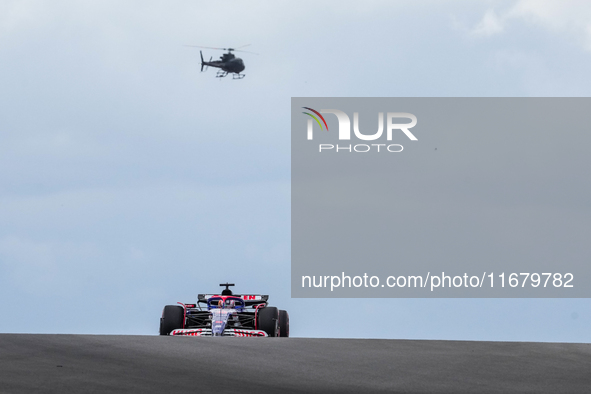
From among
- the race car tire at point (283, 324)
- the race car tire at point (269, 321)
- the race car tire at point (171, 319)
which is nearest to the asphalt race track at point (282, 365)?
the race car tire at point (269, 321)

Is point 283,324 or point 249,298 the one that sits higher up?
point 249,298

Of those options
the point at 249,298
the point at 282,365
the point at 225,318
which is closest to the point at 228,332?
the point at 225,318

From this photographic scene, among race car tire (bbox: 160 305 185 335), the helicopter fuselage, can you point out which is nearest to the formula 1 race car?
race car tire (bbox: 160 305 185 335)

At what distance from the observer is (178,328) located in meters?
18.0

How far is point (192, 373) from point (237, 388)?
95cm

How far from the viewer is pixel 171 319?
1789 centimetres

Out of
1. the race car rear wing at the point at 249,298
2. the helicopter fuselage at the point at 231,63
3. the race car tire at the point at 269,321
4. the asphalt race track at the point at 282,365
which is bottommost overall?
the asphalt race track at the point at 282,365

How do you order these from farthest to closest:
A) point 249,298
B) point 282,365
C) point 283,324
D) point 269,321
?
point 249,298 → point 283,324 → point 269,321 → point 282,365

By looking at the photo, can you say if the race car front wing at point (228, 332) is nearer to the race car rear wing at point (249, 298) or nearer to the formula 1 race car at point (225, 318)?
the formula 1 race car at point (225, 318)

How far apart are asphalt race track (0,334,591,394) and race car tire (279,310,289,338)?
6.68m

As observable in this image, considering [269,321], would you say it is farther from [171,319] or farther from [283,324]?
[171,319]

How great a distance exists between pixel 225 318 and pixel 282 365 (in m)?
8.89

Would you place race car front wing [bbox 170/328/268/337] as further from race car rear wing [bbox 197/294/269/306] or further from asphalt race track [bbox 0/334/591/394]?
asphalt race track [bbox 0/334/591/394]

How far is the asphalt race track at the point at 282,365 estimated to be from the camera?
26.2ft
